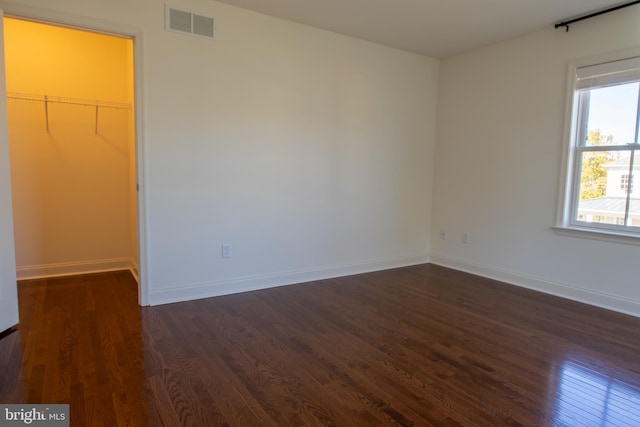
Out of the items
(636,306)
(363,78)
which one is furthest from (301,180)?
(636,306)

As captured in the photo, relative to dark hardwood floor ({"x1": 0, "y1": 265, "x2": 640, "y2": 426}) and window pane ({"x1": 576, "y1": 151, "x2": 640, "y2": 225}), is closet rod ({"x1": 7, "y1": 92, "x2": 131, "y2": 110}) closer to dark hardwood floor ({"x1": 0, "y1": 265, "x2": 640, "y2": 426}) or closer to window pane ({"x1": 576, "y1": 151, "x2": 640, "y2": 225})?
dark hardwood floor ({"x1": 0, "y1": 265, "x2": 640, "y2": 426})

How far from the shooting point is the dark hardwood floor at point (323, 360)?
187 cm

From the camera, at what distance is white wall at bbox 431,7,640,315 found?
11.4 feet

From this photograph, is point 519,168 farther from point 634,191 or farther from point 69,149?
point 69,149

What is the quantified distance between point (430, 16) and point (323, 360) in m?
3.15

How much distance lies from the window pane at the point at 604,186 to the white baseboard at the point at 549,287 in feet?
2.22

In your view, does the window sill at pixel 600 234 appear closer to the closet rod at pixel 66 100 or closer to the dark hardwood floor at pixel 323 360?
the dark hardwood floor at pixel 323 360

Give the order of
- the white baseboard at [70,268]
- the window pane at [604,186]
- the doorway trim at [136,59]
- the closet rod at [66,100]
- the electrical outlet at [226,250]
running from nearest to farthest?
the doorway trim at [136,59], the window pane at [604,186], the electrical outlet at [226,250], the closet rod at [66,100], the white baseboard at [70,268]

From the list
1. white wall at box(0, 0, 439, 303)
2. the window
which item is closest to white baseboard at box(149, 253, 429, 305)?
white wall at box(0, 0, 439, 303)

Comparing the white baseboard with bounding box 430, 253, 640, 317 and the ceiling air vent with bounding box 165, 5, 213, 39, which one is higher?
the ceiling air vent with bounding box 165, 5, 213, 39

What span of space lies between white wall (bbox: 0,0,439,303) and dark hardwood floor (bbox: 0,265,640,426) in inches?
20.6

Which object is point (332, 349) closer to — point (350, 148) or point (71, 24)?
point (350, 148)

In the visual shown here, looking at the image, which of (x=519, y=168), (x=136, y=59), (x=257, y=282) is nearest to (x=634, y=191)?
(x=519, y=168)

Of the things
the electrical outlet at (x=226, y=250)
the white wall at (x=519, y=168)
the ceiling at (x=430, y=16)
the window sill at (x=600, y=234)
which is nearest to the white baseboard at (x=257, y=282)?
the electrical outlet at (x=226, y=250)
